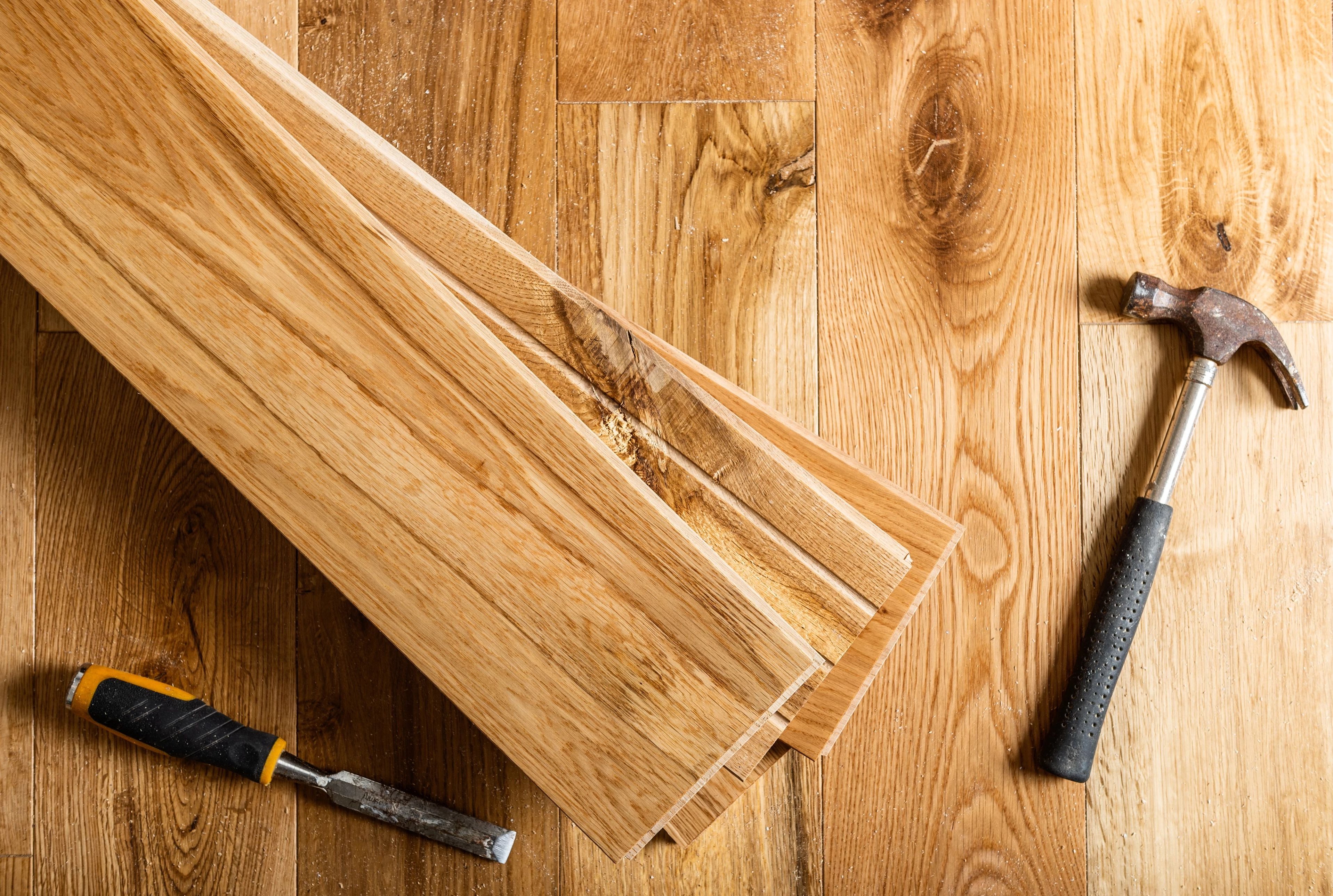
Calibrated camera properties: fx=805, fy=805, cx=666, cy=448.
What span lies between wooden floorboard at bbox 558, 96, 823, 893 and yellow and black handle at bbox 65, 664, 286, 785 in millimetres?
311

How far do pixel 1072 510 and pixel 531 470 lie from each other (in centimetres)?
57

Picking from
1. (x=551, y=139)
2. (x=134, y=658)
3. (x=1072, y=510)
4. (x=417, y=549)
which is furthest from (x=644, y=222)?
(x=134, y=658)

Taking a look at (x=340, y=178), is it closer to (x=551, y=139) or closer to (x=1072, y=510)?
(x=551, y=139)

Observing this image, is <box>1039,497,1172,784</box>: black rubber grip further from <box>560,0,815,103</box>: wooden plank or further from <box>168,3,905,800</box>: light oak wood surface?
<box>560,0,815,103</box>: wooden plank

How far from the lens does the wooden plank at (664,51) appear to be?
32.6 inches

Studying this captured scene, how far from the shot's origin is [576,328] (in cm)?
61

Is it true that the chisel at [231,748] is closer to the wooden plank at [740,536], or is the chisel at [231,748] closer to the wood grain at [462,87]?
the wooden plank at [740,536]

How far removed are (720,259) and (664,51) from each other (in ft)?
0.73

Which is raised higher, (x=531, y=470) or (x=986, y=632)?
(x=531, y=470)

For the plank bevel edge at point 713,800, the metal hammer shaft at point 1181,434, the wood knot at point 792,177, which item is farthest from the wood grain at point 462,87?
the metal hammer shaft at point 1181,434

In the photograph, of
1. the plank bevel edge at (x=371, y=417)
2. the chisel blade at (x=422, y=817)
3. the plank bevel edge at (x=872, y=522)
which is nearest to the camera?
the plank bevel edge at (x=371, y=417)

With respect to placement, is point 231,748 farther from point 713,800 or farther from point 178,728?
point 713,800

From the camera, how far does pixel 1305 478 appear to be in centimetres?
83

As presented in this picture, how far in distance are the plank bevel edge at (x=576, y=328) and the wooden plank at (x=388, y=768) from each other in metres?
0.38
